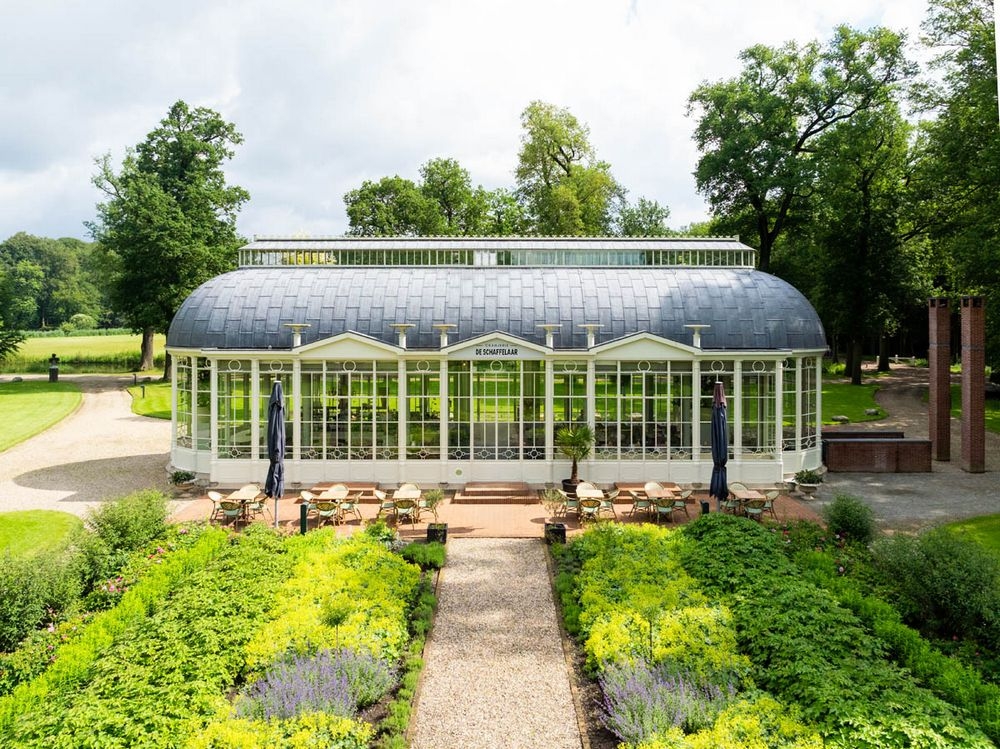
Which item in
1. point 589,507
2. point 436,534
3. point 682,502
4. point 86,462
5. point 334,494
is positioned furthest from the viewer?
point 86,462

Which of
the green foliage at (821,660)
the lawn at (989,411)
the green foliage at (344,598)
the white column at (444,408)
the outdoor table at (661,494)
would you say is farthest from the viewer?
the lawn at (989,411)

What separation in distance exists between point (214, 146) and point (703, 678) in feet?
174

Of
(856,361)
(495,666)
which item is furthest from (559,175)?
(495,666)

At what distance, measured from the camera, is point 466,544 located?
675 inches

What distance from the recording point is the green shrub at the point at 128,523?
14914mm

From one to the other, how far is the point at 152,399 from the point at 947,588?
141 ft

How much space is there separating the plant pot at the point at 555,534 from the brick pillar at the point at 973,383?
18.1 metres

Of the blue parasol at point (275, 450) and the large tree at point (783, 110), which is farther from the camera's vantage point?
the large tree at point (783, 110)

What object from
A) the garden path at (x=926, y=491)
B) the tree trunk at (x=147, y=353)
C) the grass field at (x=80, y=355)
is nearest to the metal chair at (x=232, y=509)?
the garden path at (x=926, y=491)

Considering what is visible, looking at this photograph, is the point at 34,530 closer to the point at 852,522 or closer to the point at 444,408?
the point at 444,408

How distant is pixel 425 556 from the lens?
15.1 m

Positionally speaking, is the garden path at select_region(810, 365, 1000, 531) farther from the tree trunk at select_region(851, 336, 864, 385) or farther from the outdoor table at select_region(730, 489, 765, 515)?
the tree trunk at select_region(851, 336, 864, 385)

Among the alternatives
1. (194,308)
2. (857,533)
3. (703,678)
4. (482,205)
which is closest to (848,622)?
(703,678)

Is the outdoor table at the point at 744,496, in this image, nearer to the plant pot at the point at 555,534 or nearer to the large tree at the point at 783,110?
the plant pot at the point at 555,534
